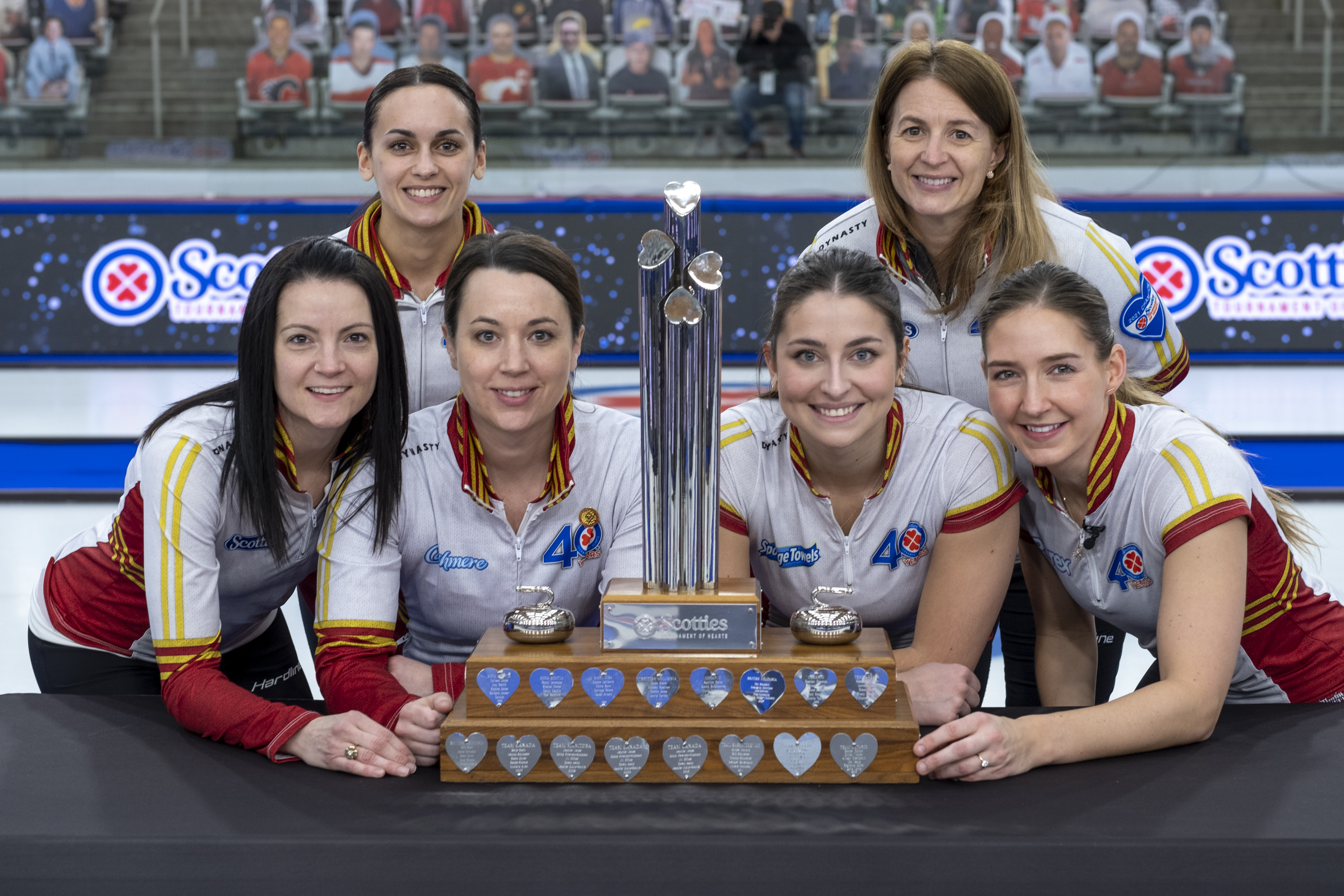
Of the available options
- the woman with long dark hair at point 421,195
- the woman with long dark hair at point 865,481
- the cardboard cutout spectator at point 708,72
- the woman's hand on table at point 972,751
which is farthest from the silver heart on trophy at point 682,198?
the cardboard cutout spectator at point 708,72

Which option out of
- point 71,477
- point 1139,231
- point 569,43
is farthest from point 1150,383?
point 569,43

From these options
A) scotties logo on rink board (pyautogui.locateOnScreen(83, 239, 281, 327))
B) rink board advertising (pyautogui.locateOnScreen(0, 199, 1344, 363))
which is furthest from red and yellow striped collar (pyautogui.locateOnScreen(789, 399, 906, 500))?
scotties logo on rink board (pyautogui.locateOnScreen(83, 239, 281, 327))

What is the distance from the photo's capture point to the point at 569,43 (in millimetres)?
7754

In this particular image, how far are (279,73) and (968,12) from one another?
13.6 ft

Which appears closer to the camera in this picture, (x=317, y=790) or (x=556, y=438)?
(x=317, y=790)

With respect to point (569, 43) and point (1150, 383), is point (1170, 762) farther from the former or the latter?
point (569, 43)

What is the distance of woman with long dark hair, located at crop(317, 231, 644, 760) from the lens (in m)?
1.90

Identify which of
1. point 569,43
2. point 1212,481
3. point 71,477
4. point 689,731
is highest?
point 569,43

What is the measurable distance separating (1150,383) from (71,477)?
4.25 m

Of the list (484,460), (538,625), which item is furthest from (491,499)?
(538,625)

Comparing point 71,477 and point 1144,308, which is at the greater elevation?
point 1144,308

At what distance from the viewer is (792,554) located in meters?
2.08

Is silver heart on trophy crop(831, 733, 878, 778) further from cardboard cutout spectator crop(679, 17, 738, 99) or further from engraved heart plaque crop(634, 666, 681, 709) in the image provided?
cardboard cutout spectator crop(679, 17, 738, 99)

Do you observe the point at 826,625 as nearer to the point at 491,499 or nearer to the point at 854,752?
the point at 854,752
